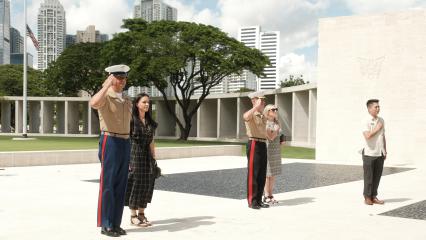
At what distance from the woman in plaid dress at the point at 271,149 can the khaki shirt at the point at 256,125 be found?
500 millimetres

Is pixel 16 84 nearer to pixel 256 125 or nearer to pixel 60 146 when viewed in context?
pixel 60 146

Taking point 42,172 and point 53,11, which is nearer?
point 42,172

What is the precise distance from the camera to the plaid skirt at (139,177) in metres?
5.77

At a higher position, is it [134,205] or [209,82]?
[209,82]

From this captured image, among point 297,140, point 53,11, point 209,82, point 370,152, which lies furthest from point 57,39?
point 370,152

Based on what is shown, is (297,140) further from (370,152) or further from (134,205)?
(134,205)

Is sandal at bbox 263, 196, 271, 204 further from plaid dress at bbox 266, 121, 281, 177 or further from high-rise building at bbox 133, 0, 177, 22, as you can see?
high-rise building at bbox 133, 0, 177, 22

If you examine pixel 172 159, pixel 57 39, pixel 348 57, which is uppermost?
pixel 57 39

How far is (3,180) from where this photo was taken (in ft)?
35.1

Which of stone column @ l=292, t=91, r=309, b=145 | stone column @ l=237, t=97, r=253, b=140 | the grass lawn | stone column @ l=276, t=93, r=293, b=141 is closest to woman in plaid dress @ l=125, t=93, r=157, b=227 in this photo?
the grass lawn

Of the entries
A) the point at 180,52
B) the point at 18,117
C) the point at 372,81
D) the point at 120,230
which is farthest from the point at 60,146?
the point at 18,117

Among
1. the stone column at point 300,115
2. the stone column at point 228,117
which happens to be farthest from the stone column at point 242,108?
the stone column at point 300,115

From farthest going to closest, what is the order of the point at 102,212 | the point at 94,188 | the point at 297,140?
the point at 297,140 → the point at 94,188 → the point at 102,212

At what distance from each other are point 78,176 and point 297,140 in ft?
79.1
